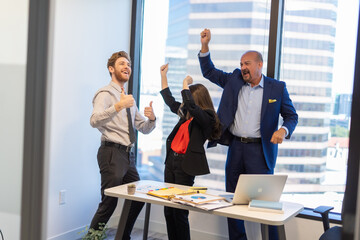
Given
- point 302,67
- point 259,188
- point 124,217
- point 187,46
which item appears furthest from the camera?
point 187,46

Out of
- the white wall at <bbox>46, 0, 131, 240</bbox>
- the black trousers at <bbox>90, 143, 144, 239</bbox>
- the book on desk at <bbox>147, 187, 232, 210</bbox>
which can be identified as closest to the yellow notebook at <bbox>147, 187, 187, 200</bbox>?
the book on desk at <bbox>147, 187, 232, 210</bbox>

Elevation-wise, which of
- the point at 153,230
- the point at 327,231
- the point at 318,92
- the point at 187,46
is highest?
the point at 187,46

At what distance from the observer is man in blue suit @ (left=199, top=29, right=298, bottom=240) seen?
9.63 feet

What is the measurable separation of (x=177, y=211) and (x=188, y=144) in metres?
0.48

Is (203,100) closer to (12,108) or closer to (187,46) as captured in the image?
(187,46)

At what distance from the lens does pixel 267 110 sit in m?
2.94

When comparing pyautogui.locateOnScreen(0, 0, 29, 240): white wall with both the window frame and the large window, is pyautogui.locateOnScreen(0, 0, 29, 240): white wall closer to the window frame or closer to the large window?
the window frame

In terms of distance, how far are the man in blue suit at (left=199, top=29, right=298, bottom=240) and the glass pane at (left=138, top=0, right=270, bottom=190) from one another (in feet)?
1.23

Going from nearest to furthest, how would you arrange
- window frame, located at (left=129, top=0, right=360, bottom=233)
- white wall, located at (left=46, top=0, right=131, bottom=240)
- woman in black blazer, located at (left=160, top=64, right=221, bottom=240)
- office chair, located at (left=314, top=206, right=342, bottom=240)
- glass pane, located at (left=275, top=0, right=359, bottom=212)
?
window frame, located at (left=129, top=0, right=360, bottom=233), office chair, located at (left=314, top=206, right=342, bottom=240), woman in black blazer, located at (left=160, top=64, right=221, bottom=240), glass pane, located at (left=275, top=0, right=359, bottom=212), white wall, located at (left=46, top=0, right=131, bottom=240)

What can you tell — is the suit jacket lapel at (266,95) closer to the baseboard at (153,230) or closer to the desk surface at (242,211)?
the desk surface at (242,211)

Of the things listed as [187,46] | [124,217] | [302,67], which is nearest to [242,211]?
[124,217]

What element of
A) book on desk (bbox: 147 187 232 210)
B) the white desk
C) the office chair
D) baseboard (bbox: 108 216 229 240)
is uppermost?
book on desk (bbox: 147 187 232 210)

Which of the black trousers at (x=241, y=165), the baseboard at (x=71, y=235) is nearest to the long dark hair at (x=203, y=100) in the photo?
the black trousers at (x=241, y=165)

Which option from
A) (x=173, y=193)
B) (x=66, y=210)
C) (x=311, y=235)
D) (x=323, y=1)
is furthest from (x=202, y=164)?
(x=323, y=1)
